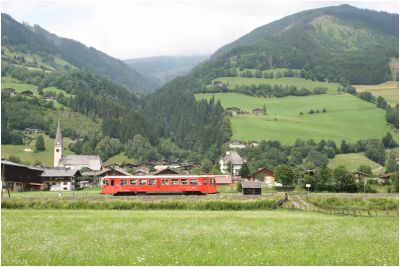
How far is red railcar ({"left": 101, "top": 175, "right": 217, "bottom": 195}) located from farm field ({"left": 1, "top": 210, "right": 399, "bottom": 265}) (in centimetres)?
2369

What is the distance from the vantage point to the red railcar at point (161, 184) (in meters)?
53.7

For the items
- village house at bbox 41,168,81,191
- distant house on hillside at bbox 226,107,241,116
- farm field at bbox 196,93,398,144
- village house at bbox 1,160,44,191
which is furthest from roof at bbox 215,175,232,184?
distant house on hillside at bbox 226,107,241,116

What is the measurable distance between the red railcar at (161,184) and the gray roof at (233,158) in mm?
68019

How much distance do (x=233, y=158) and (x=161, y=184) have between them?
70527mm

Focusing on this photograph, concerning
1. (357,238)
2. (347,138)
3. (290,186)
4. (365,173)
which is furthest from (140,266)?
(347,138)

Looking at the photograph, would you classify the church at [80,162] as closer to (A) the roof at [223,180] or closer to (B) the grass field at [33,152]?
(B) the grass field at [33,152]

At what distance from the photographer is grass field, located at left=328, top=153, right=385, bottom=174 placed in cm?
12044

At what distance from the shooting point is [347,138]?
453 ft

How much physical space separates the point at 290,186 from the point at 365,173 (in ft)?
120

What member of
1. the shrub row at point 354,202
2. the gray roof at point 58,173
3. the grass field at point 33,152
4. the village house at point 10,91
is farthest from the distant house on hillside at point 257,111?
the shrub row at point 354,202

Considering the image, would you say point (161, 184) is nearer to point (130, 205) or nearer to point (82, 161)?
point (130, 205)

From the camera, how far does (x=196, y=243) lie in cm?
2095

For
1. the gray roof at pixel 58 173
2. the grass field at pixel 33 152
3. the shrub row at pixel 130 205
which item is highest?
the grass field at pixel 33 152

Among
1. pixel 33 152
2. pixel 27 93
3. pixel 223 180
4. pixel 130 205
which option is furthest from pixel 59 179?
pixel 27 93
